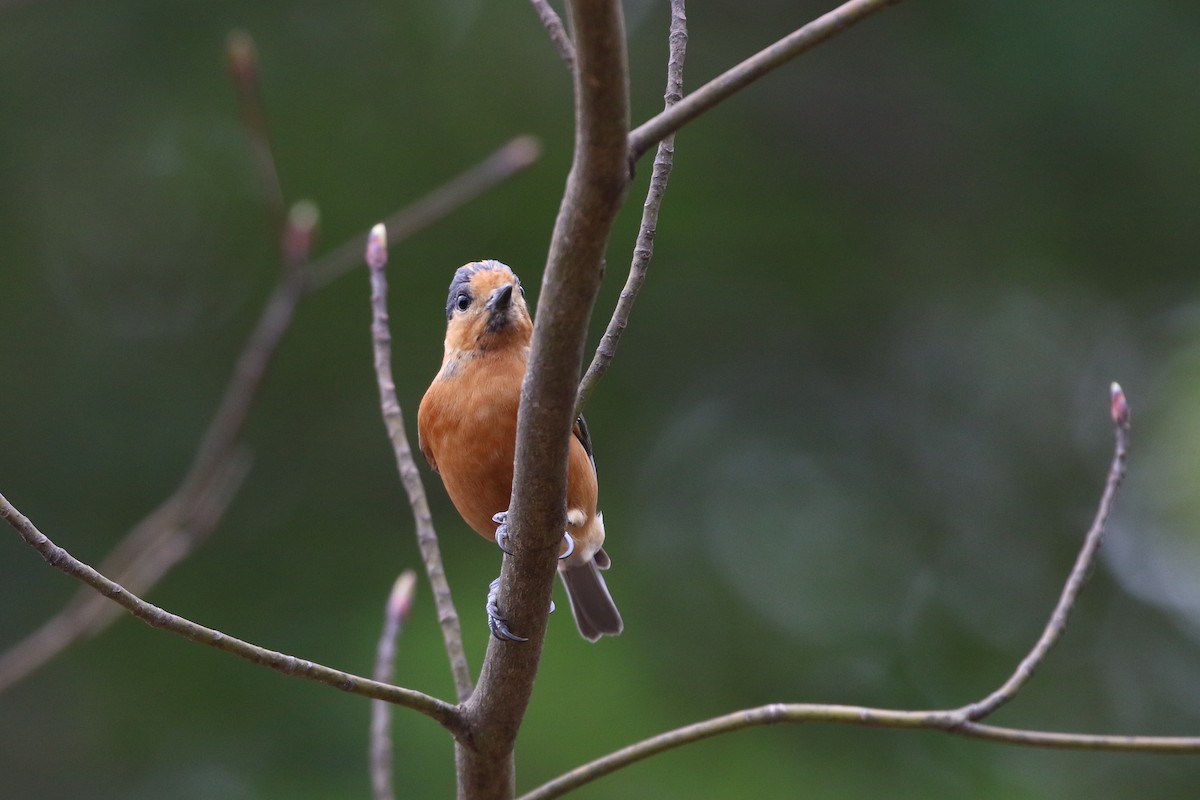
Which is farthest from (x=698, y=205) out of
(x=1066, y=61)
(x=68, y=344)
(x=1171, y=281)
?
(x=68, y=344)

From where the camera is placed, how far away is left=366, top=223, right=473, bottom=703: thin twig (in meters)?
2.63

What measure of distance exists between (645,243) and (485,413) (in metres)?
1.33

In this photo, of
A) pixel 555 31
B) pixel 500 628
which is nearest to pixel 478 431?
pixel 500 628

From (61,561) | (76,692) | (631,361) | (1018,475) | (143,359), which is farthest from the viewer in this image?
(1018,475)

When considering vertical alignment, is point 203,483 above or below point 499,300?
below

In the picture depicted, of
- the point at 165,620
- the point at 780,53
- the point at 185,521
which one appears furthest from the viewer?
the point at 185,521

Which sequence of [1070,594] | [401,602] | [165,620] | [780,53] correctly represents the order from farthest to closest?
1. [401,602]
2. [1070,594]
3. [165,620]
4. [780,53]

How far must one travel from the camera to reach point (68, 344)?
8.20 meters

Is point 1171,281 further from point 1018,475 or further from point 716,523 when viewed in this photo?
point 716,523

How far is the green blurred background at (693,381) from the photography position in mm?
7438

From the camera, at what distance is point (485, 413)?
11.4 feet

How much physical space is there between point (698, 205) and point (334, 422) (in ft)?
9.08

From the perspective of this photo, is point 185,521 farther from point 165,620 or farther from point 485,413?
point 165,620

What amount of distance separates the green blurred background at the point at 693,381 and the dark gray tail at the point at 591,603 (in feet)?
5.63
